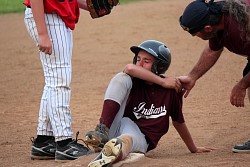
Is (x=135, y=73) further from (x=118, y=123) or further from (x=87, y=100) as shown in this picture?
(x=87, y=100)

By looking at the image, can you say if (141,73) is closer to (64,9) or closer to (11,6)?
(64,9)

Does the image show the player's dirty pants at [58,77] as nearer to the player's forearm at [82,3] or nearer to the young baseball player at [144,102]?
the young baseball player at [144,102]

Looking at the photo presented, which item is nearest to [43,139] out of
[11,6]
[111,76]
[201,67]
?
[201,67]

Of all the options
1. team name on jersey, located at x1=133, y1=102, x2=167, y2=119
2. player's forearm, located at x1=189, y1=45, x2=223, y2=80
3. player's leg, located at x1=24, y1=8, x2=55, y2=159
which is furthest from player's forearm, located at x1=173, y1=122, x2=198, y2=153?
player's leg, located at x1=24, y1=8, x2=55, y2=159

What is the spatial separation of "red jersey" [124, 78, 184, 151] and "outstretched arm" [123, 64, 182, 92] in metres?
0.11

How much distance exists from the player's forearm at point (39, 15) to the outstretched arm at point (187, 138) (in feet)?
4.20

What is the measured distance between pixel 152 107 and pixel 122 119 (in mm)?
262

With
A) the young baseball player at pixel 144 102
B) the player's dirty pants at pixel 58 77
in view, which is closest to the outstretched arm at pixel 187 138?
the young baseball player at pixel 144 102

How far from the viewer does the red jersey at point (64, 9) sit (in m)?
5.70

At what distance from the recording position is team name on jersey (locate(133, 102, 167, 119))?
578 cm

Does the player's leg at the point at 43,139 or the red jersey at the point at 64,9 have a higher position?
the red jersey at the point at 64,9

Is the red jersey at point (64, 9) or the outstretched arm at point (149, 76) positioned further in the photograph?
the red jersey at point (64, 9)

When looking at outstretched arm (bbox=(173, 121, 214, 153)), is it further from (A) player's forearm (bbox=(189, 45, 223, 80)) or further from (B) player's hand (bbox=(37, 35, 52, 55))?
(B) player's hand (bbox=(37, 35, 52, 55))

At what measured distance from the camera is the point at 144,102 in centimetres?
580
